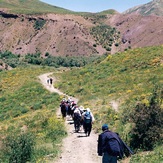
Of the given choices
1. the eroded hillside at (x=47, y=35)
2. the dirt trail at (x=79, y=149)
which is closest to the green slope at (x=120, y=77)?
the dirt trail at (x=79, y=149)

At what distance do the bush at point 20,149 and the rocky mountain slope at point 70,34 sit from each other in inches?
3845

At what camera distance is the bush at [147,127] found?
14273 millimetres

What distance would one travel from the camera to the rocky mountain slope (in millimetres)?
123188

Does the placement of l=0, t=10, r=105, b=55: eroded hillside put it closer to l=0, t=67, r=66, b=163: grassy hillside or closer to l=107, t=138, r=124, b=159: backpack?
l=0, t=67, r=66, b=163: grassy hillside

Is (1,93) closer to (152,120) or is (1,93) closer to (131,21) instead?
(152,120)

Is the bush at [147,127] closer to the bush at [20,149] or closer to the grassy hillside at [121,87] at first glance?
the grassy hillside at [121,87]

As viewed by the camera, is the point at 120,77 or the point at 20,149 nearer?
the point at 20,149

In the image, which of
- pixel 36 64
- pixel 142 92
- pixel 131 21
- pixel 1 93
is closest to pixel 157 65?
pixel 142 92

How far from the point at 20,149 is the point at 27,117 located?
12.6 m

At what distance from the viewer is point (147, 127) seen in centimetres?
1454

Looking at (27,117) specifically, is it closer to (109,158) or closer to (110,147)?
(109,158)

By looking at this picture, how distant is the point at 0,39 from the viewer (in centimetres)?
14088

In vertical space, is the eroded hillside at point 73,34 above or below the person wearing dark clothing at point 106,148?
above

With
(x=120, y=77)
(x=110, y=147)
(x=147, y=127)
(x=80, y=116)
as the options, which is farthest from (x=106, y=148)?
(x=120, y=77)
